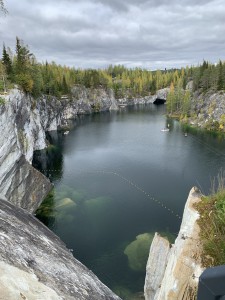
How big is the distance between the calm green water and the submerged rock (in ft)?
64.6

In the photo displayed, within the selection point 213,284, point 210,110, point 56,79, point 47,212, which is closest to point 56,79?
point 56,79

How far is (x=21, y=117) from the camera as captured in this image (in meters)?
50.1

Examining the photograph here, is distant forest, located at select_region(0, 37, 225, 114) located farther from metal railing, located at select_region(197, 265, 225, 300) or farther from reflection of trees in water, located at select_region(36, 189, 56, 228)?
metal railing, located at select_region(197, 265, 225, 300)

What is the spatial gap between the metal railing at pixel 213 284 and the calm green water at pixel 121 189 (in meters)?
28.1

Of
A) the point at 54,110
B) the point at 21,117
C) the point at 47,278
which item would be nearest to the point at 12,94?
the point at 21,117

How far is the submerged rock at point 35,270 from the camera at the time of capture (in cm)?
772

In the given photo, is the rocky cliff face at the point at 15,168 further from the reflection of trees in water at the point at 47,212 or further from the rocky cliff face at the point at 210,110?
the rocky cliff face at the point at 210,110

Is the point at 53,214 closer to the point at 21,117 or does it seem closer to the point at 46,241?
the point at 21,117

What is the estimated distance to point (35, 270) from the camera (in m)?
9.00

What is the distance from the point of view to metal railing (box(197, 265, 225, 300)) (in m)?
2.82

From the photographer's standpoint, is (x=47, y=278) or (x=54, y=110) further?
(x=54, y=110)

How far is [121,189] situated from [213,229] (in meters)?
44.8

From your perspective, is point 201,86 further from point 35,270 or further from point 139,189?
point 35,270

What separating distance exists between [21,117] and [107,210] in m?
22.7
